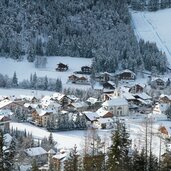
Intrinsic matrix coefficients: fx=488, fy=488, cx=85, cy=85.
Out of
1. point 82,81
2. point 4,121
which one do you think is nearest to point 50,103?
point 4,121

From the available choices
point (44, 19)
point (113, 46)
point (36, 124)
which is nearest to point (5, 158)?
point (36, 124)

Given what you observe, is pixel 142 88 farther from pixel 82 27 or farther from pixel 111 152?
pixel 111 152

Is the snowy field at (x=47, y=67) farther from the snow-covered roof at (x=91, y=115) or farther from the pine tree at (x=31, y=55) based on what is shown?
the snow-covered roof at (x=91, y=115)

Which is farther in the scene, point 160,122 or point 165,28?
point 165,28

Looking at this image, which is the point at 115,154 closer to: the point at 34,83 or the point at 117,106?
the point at 117,106

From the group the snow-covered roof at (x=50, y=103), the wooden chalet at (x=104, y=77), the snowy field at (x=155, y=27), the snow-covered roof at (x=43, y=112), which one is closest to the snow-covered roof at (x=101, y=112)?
the snow-covered roof at (x=50, y=103)

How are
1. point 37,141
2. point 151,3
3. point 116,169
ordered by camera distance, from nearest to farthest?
point 116,169, point 37,141, point 151,3
